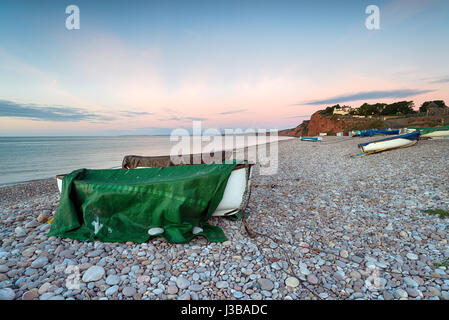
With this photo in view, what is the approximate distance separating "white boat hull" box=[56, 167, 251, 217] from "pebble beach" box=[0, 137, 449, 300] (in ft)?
0.81

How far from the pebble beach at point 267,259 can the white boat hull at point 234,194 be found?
0.81 ft

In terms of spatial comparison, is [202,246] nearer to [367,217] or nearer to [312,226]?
[312,226]

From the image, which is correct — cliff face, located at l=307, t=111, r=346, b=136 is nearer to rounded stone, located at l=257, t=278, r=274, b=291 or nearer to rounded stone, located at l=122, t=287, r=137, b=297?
rounded stone, located at l=257, t=278, r=274, b=291

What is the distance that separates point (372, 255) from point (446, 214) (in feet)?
A: 8.20

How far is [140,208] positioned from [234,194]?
1937 mm

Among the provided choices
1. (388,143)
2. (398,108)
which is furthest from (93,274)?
(398,108)

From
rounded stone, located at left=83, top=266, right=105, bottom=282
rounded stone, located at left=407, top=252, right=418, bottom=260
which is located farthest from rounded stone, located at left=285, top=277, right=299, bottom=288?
rounded stone, located at left=83, top=266, right=105, bottom=282

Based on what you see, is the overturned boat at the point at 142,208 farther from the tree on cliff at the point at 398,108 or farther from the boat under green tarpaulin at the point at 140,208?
the tree on cliff at the point at 398,108

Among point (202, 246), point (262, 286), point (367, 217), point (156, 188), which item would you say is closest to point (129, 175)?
point (156, 188)

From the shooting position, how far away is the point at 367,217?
179 inches

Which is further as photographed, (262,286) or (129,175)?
(129,175)

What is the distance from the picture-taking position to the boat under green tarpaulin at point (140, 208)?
3.90 meters

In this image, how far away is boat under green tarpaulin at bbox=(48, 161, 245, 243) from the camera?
3.90 metres
